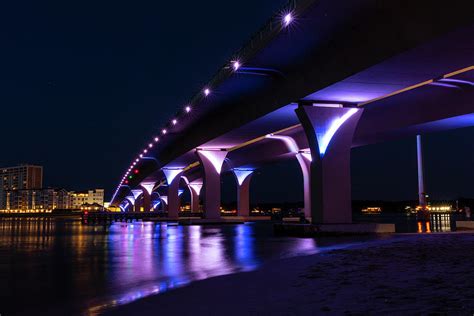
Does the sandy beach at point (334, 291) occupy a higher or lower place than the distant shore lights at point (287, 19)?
lower

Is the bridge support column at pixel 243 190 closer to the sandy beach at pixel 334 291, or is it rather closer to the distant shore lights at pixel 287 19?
the distant shore lights at pixel 287 19

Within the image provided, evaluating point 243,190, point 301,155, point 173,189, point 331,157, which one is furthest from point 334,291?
point 243,190

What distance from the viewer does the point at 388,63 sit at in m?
20.6

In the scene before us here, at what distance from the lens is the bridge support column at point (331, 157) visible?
29.3 meters

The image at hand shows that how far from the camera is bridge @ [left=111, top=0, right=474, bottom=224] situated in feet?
62.2

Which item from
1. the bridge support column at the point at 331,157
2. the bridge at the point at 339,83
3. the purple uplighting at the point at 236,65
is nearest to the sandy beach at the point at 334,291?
the bridge at the point at 339,83

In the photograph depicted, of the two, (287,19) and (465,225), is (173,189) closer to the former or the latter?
(465,225)

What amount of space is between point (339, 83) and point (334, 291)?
15956 millimetres

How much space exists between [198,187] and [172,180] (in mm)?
44078

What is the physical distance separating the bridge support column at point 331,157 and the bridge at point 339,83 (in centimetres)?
6

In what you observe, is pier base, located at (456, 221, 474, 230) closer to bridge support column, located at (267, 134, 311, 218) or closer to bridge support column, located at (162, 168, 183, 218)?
bridge support column, located at (267, 134, 311, 218)

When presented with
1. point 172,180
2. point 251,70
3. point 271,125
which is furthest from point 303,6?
point 172,180

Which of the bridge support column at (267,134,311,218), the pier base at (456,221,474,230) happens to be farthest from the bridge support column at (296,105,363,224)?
the bridge support column at (267,134,311,218)

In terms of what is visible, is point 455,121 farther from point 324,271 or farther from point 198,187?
point 198,187
